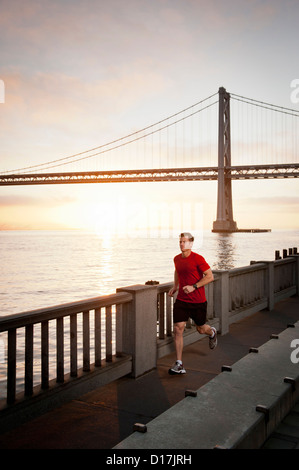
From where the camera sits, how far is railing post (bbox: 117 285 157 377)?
17.1ft

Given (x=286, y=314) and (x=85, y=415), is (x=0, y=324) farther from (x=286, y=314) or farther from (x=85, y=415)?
(x=286, y=314)

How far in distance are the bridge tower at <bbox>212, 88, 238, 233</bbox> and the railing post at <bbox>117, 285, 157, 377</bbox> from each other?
273 feet

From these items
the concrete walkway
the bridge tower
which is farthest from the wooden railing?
the bridge tower

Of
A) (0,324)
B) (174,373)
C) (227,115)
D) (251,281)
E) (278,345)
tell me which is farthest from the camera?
(227,115)

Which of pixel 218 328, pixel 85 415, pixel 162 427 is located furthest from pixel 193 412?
pixel 218 328

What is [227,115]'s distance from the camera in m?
96.1

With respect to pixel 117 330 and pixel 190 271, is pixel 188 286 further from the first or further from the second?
pixel 117 330

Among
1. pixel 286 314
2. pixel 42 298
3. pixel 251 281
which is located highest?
pixel 251 281

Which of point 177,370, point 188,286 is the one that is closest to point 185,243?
point 188,286

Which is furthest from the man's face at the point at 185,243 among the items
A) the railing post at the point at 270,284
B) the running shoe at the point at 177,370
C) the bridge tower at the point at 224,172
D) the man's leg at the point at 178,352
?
the bridge tower at the point at 224,172

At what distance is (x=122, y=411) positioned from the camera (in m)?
4.21

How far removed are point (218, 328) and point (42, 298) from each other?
13.4 metres

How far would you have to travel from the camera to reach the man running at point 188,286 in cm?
531
